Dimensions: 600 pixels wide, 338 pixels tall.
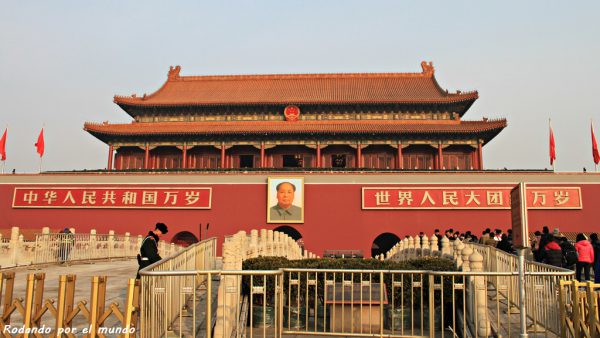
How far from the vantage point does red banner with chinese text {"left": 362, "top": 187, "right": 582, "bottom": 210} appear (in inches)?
952

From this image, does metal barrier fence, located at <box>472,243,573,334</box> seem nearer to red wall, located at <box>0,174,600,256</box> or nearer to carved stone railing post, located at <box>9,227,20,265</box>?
carved stone railing post, located at <box>9,227,20,265</box>

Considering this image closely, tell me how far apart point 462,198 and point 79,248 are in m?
16.4

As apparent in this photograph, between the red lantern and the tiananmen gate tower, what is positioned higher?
the red lantern

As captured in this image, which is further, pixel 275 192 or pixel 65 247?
pixel 275 192

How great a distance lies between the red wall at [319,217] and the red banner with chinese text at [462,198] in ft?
0.81

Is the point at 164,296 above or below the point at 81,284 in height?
above

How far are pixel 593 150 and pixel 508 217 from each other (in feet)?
19.2

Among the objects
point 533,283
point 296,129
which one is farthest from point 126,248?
point 533,283

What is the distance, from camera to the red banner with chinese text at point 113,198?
2555 centimetres

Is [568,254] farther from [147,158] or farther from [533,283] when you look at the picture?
[147,158]

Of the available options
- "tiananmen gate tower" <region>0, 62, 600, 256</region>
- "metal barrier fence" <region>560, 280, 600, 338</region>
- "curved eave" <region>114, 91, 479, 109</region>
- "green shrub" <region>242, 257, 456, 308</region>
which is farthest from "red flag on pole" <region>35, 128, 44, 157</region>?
"metal barrier fence" <region>560, 280, 600, 338</region>

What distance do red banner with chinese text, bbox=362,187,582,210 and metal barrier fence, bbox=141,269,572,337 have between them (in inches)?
609

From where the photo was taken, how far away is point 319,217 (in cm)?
2486

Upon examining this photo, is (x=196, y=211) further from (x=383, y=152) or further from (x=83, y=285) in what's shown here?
(x=83, y=285)
